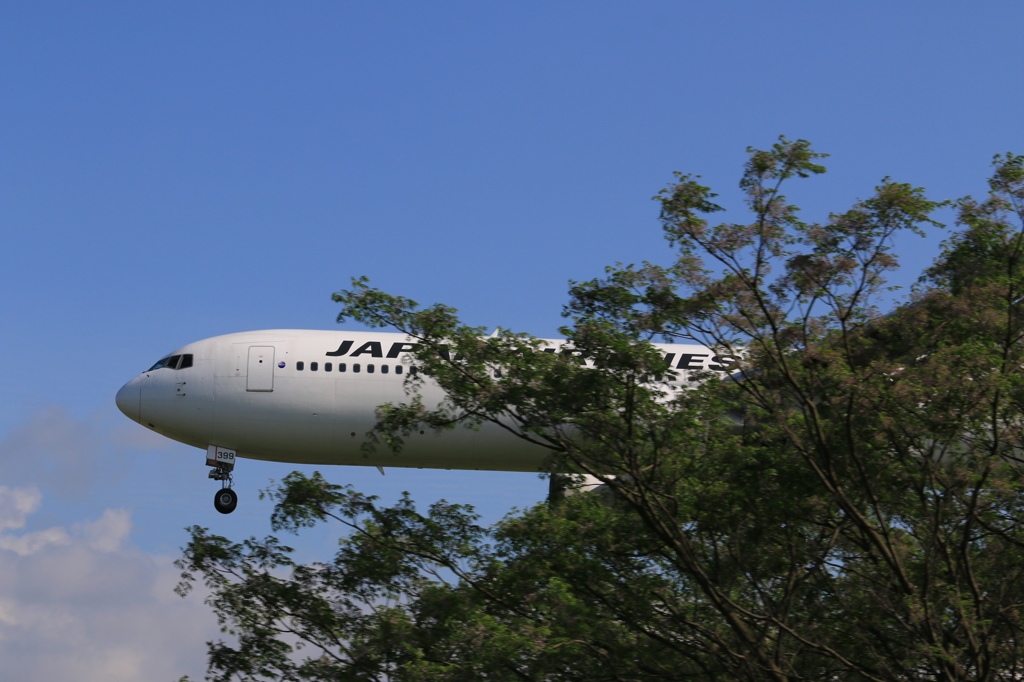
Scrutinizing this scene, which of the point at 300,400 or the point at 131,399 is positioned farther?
the point at 131,399

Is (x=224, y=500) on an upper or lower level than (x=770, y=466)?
upper

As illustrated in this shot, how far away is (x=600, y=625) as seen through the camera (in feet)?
63.0

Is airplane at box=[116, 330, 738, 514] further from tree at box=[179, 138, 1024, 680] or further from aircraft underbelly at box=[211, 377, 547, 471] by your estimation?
tree at box=[179, 138, 1024, 680]

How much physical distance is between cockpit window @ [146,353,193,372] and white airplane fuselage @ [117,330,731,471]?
0.04 m

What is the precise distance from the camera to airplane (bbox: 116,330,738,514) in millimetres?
33500

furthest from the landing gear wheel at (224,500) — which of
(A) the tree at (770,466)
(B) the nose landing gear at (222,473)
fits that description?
(A) the tree at (770,466)

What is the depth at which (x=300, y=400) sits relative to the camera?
33531mm

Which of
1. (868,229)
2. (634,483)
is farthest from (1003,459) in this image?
(634,483)

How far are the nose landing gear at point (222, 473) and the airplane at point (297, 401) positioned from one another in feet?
0.14

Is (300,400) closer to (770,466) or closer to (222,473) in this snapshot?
(222,473)

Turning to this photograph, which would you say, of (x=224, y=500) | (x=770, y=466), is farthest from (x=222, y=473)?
(x=770, y=466)

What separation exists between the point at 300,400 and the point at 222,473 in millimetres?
3873

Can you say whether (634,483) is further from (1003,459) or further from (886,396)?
(1003,459)

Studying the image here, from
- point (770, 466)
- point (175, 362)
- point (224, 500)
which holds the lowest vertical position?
point (770, 466)
